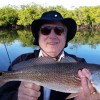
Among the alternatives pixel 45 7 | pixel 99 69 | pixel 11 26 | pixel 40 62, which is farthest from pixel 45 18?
pixel 45 7

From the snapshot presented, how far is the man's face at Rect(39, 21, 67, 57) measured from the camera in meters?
3.79

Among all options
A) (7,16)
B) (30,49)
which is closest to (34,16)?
(7,16)

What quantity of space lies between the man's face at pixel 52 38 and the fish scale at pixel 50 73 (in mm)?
431

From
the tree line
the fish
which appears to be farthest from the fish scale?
the tree line

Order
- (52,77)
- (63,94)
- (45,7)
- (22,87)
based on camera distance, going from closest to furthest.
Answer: (22,87), (52,77), (63,94), (45,7)

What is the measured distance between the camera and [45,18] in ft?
12.9

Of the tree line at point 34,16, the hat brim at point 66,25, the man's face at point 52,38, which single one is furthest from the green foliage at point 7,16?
the man's face at point 52,38

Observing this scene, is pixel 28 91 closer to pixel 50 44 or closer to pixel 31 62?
pixel 31 62

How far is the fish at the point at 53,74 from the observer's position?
325 cm

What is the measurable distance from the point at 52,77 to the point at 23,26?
90.7 m

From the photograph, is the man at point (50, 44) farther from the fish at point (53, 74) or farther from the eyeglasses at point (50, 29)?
the fish at point (53, 74)

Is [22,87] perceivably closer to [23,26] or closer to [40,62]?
[40,62]

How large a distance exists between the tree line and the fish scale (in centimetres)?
8167

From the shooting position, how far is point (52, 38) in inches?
Answer: 152
